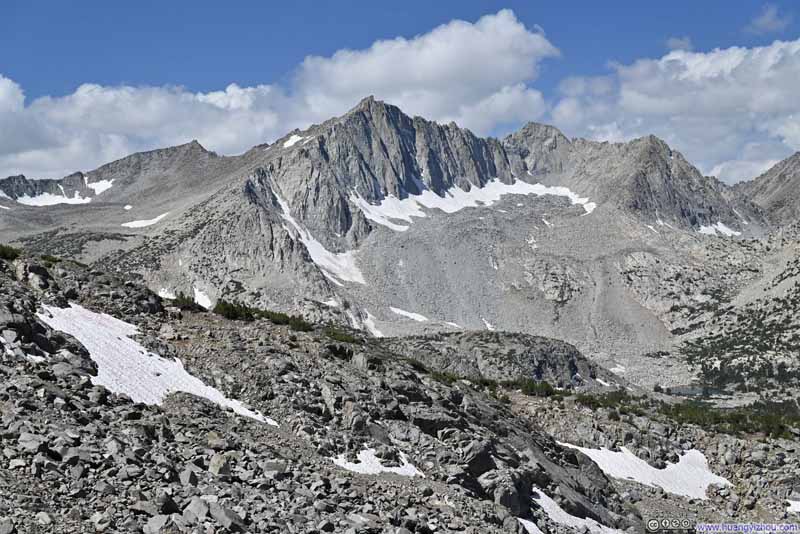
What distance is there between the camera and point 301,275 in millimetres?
178750

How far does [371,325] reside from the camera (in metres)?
167

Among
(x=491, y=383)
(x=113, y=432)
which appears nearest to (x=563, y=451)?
(x=491, y=383)

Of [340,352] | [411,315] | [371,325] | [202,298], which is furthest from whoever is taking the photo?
[411,315]

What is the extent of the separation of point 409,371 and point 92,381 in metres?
15.7

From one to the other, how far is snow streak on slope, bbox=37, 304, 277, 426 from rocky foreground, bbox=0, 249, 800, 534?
0.36m

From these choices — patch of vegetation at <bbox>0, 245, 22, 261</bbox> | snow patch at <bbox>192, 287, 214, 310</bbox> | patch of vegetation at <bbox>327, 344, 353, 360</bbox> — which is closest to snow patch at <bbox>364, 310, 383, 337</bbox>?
snow patch at <bbox>192, 287, 214, 310</bbox>

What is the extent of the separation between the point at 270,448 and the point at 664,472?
31871mm

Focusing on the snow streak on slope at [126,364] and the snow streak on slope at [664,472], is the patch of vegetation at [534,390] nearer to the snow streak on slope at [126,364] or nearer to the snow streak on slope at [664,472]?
the snow streak on slope at [664,472]

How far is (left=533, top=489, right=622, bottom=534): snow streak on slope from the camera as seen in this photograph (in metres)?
30.9

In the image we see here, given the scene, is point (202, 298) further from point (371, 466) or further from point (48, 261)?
point (371, 466)

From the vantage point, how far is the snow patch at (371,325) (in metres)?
162

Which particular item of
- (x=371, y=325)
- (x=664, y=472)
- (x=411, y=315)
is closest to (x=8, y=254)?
(x=664, y=472)

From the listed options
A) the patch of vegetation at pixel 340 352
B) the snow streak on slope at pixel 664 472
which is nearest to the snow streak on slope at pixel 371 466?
the patch of vegetation at pixel 340 352

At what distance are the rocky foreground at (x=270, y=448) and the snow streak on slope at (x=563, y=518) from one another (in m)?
0.10
